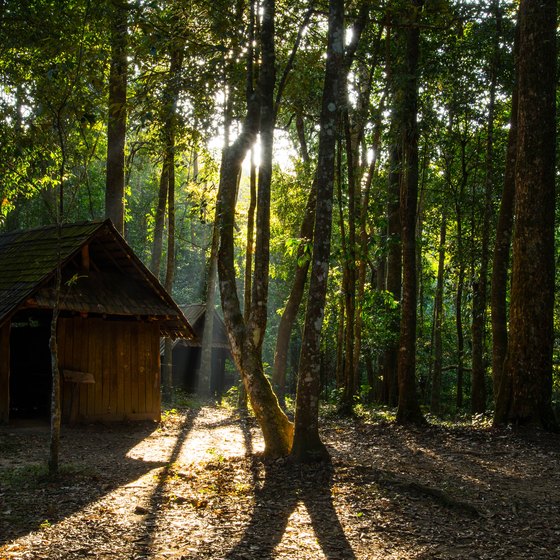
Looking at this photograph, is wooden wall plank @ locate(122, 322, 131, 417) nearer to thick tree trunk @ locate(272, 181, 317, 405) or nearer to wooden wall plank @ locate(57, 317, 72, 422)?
wooden wall plank @ locate(57, 317, 72, 422)

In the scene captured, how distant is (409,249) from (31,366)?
36.4ft

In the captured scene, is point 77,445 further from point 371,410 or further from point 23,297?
point 371,410

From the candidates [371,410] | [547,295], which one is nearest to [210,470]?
[547,295]

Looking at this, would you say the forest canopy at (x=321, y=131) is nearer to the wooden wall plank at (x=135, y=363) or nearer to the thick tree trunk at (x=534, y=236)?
the thick tree trunk at (x=534, y=236)

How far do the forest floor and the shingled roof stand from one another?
3.11 meters

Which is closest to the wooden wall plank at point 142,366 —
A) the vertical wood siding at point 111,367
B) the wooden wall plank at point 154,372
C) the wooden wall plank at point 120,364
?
the vertical wood siding at point 111,367

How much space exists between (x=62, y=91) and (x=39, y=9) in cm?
524

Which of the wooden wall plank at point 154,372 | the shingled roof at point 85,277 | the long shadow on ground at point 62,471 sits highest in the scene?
the shingled roof at point 85,277

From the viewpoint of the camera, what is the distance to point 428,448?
10.4m

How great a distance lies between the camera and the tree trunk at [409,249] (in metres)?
12.7

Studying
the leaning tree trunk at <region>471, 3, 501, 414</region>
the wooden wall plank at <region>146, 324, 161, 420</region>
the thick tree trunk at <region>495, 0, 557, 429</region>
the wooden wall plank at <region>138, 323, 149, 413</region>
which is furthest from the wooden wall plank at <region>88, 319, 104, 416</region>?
the leaning tree trunk at <region>471, 3, 501, 414</region>

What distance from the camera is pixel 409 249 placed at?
12.9 metres

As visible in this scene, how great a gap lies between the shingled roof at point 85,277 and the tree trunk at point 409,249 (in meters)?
5.55

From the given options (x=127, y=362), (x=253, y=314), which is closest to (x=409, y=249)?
(x=253, y=314)
